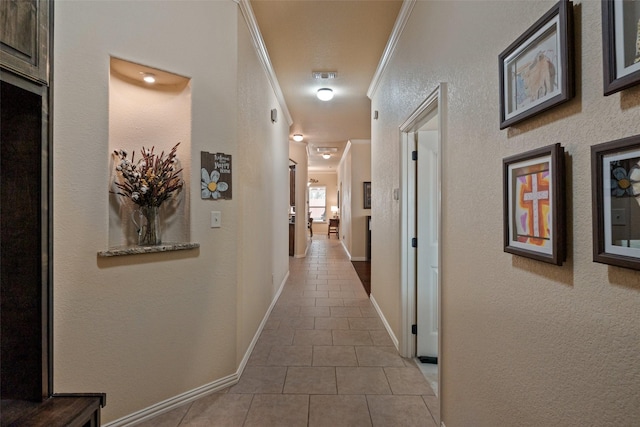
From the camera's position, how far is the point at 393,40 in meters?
2.66

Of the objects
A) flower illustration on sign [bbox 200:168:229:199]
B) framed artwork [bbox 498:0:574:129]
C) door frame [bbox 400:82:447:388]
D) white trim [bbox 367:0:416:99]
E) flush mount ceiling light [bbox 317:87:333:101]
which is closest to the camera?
framed artwork [bbox 498:0:574:129]

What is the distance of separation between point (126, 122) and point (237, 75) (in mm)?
822

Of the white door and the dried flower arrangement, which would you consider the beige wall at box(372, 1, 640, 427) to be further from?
the dried flower arrangement

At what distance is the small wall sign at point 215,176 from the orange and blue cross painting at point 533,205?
68.2 inches

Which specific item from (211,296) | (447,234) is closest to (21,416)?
(211,296)

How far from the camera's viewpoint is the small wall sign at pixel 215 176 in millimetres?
1982

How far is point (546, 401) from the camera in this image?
90cm

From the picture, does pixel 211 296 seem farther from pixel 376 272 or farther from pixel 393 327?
pixel 376 272

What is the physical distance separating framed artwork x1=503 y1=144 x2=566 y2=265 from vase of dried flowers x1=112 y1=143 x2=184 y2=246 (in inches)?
73.2

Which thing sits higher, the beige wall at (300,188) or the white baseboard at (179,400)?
the beige wall at (300,188)

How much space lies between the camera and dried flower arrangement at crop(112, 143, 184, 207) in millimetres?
1787

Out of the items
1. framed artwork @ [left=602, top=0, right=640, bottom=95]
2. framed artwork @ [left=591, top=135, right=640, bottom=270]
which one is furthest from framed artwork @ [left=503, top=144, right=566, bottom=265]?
framed artwork @ [left=602, top=0, right=640, bottom=95]

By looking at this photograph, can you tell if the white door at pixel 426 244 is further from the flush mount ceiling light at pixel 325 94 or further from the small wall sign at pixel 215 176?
the flush mount ceiling light at pixel 325 94

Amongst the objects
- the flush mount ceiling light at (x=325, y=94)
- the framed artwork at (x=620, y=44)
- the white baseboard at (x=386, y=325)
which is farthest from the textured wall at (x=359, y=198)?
the framed artwork at (x=620, y=44)
